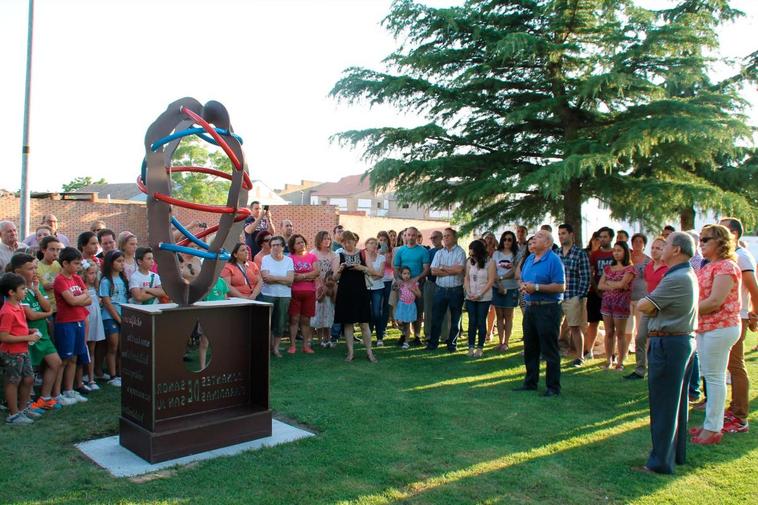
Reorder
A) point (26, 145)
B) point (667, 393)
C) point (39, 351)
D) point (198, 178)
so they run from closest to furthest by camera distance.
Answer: point (667, 393) < point (39, 351) < point (26, 145) < point (198, 178)

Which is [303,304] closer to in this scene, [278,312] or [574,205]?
[278,312]

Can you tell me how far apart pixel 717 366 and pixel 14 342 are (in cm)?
650

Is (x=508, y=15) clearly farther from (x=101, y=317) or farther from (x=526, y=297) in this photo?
(x=101, y=317)

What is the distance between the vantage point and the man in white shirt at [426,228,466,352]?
32.4 ft

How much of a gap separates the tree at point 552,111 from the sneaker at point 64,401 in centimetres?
693

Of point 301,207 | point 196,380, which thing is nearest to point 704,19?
point 196,380

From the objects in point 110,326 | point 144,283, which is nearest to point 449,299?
point 144,283

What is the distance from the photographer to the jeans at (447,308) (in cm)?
989

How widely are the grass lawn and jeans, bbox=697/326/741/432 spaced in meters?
0.29

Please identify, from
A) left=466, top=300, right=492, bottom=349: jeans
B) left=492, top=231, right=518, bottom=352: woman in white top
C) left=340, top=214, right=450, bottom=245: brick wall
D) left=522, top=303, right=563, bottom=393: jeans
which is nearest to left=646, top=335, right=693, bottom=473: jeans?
left=522, top=303, right=563, bottom=393: jeans

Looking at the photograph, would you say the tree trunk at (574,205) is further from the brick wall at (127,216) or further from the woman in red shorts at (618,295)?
the brick wall at (127,216)

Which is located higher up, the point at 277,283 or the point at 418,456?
the point at 277,283

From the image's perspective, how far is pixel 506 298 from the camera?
1017 cm

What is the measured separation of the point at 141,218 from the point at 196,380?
69.8ft
